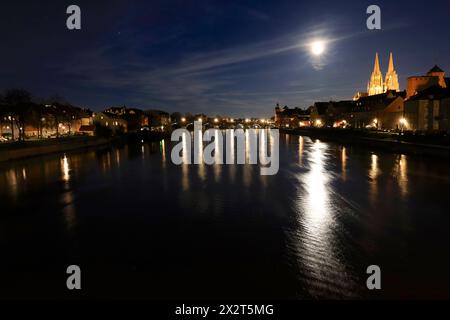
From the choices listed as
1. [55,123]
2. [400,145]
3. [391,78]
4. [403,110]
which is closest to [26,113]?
[55,123]

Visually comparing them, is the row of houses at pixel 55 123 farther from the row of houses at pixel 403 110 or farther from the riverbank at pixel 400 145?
the row of houses at pixel 403 110

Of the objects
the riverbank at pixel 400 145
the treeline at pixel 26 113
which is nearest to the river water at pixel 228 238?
the riverbank at pixel 400 145

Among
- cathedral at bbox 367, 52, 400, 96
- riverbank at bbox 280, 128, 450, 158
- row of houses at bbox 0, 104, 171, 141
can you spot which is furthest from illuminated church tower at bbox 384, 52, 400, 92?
row of houses at bbox 0, 104, 171, 141

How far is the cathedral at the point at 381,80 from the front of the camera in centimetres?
14762

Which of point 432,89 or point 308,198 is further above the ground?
point 432,89

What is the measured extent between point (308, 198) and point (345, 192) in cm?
287

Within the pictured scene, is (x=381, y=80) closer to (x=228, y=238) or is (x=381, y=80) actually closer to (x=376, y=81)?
(x=376, y=81)

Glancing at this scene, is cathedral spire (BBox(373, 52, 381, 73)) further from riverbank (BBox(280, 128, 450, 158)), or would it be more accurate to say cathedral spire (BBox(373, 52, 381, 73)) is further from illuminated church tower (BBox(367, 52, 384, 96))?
riverbank (BBox(280, 128, 450, 158))

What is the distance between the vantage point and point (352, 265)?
877 cm

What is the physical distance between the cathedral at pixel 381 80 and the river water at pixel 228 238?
468ft

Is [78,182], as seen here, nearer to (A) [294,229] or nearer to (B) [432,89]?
(A) [294,229]

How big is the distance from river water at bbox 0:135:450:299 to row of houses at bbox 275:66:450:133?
4348cm
